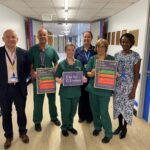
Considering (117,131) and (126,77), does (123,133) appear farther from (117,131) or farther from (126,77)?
(126,77)

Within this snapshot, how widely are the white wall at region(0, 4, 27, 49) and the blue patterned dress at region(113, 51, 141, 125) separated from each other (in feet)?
9.14

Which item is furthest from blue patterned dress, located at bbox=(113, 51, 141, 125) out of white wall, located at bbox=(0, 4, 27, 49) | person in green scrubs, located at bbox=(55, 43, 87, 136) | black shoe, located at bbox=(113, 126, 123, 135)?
white wall, located at bbox=(0, 4, 27, 49)

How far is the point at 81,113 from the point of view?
9.65 ft

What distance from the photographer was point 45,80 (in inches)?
96.2

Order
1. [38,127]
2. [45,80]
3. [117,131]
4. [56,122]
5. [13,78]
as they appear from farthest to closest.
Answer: [56,122]
[38,127]
[117,131]
[45,80]
[13,78]

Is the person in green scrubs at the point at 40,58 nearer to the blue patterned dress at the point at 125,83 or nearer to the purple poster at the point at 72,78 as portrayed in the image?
the purple poster at the point at 72,78

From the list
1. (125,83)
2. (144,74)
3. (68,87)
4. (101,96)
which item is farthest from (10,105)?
A: (144,74)

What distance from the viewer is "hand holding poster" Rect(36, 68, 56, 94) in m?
2.40

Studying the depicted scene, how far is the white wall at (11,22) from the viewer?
391cm

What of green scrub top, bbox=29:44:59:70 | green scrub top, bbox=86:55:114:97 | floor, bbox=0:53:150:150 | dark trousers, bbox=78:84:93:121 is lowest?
floor, bbox=0:53:150:150

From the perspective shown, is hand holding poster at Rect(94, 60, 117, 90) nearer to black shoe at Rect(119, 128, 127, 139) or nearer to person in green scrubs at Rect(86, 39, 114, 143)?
person in green scrubs at Rect(86, 39, 114, 143)

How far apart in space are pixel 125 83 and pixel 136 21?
1.99 m

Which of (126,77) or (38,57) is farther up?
(38,57)

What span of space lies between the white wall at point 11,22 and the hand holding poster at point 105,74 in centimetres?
259
